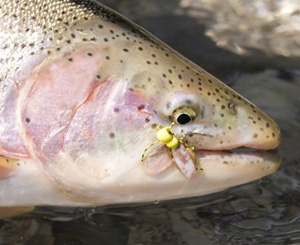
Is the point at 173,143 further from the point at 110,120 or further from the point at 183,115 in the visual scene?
the point at 110,120

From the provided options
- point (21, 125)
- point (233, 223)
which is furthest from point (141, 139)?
point (233, 223)

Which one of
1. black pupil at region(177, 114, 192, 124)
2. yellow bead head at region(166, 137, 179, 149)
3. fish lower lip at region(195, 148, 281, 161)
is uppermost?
black pupil at region(177, 114, 192, 124)

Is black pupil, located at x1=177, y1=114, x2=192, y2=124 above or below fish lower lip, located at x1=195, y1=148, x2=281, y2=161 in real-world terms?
above

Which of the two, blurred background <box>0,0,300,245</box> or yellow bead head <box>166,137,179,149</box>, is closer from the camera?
yellow bead head <box>166,137,179,149</box>

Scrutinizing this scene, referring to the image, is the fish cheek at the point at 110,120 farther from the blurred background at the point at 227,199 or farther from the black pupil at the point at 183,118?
the blurred background at the point at 227,199

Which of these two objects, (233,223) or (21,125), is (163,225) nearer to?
(233,223)

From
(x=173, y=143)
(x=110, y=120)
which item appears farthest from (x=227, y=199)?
(x=110, y=120)

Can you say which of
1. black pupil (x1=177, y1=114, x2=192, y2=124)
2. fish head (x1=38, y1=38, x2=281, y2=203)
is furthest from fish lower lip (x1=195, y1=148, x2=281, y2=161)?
black pupil (x1=177, y1=114, x2=192, y2=124)

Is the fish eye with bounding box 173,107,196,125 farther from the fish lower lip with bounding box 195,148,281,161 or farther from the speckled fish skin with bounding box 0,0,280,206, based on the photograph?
the fish lower lip with bounding box 195,148,281,161
